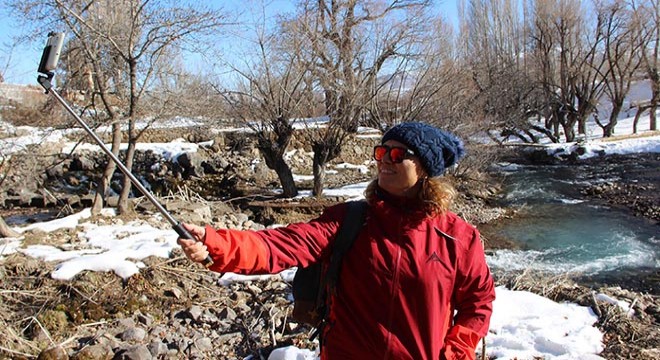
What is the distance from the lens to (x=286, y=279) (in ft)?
19.6

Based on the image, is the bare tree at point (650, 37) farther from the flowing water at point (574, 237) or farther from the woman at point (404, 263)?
the woman at point (404, 263)

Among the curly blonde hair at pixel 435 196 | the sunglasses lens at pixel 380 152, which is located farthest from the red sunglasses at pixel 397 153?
the curly blonde hair at pixel 435 196

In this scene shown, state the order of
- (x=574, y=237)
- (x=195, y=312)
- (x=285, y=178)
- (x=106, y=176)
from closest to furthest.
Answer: (x=195, y=312) → (x=106, y=176) → (x=574, y=237) → (x=285, y=178)

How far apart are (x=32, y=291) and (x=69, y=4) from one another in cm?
481

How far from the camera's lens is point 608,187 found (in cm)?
1577

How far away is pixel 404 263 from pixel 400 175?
37 cm

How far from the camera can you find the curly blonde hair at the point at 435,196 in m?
1.98

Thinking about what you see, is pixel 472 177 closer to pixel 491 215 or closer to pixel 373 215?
pixel 491 215

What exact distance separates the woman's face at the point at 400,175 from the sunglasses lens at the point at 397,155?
0.04 ft

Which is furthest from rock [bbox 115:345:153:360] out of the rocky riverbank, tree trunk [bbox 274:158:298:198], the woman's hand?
tree trunk [bbox 274:158:298:198]

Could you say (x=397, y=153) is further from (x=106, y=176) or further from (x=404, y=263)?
(x=106, y=176)

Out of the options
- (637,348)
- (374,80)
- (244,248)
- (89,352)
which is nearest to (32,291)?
(89,352)

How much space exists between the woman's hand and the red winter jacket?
0.19 meters

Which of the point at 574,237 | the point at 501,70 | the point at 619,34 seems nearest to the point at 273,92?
the point at 574,237
